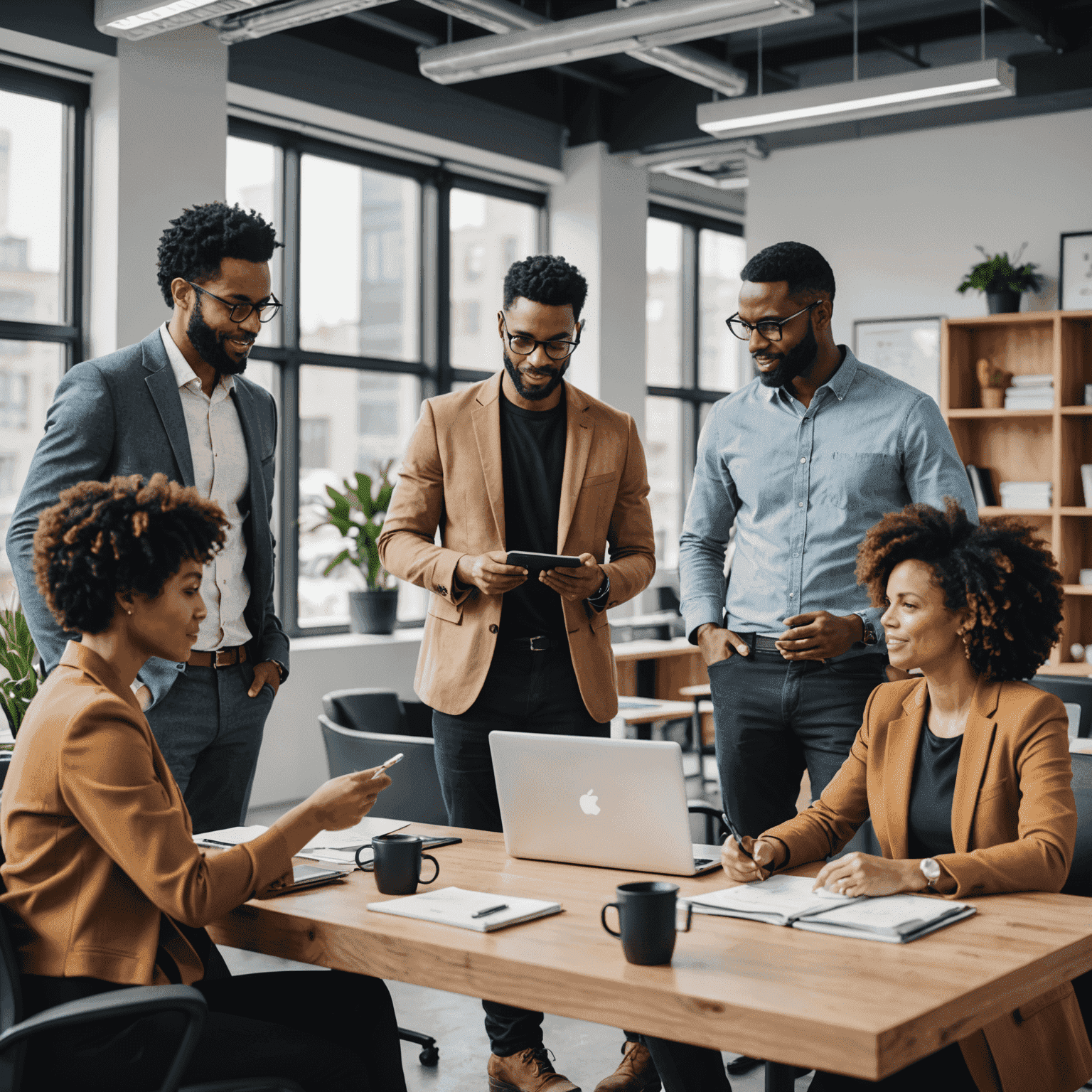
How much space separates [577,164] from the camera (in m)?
7.94

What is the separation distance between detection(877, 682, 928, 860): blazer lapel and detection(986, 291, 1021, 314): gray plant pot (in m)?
4.82

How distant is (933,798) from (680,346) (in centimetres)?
759

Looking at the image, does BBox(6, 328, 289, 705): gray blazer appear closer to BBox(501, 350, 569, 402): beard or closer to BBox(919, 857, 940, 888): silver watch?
BBox(501, 350, 569, 402): beard

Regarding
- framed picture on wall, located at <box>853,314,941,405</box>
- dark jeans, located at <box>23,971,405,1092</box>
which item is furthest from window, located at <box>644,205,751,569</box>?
dark jeans, located at <box>23,971,405,1092</box>

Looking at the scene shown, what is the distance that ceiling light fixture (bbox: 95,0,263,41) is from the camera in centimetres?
480

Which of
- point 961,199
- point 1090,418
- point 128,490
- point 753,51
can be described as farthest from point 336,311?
point 128,490

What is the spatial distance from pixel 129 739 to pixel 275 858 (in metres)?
0.26

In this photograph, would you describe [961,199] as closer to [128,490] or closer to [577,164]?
[577,164]

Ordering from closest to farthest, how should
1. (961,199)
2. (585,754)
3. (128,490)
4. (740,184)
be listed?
(128,490), (585,754), (961,199), (740,184)

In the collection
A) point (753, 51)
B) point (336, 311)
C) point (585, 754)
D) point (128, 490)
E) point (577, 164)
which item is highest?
point (753, 51)

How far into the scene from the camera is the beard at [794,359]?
2748 mm

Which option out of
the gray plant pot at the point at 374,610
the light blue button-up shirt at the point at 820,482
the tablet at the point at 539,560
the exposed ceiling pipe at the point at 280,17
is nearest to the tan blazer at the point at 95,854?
the tablet at the point at 539,560

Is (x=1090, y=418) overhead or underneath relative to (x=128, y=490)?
overhead

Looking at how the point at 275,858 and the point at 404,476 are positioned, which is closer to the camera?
the point at 275,858
